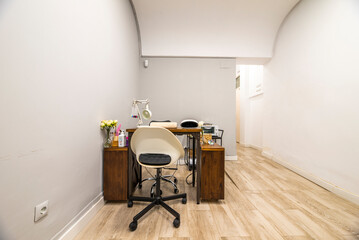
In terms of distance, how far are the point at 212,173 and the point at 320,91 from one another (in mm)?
2369

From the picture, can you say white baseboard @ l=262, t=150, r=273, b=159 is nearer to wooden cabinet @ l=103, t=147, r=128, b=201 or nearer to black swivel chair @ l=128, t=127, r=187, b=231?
black swivel chair @ l=128, t=127, r=187, b=231

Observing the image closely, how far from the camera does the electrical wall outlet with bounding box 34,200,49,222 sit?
3.08 ft

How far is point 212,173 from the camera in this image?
175cm

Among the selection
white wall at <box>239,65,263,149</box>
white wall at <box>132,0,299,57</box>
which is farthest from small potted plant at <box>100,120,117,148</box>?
white wall at <box>239,65,263,149</box>

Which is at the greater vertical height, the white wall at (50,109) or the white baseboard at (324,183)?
the white wall at (50,109)

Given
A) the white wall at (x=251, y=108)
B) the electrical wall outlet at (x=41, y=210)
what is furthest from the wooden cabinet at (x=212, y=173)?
the white wall at (x=251, y=108)

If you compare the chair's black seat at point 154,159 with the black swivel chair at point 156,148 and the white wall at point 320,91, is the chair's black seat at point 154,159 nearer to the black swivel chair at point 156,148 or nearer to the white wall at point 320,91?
the black swivel chair at point 156,148

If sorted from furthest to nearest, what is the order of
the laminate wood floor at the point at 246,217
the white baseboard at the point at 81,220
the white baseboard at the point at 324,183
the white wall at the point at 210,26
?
the white wall at the point at 210,26 → the white baseboard at the point at 324,183 → the laminate wood floor at the point at 246,217 → the white baseboard at the point at 81,220

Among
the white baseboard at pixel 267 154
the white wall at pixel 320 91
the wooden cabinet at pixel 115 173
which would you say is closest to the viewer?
the wooden cabinet at pixel 115 173

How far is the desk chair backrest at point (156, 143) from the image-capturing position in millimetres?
1380

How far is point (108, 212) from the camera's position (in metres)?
1.60

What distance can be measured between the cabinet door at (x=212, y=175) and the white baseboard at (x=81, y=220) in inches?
47.7

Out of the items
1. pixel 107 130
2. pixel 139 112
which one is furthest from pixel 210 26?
pixel 107 130

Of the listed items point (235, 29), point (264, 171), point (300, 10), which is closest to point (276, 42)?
point (300, 10)
